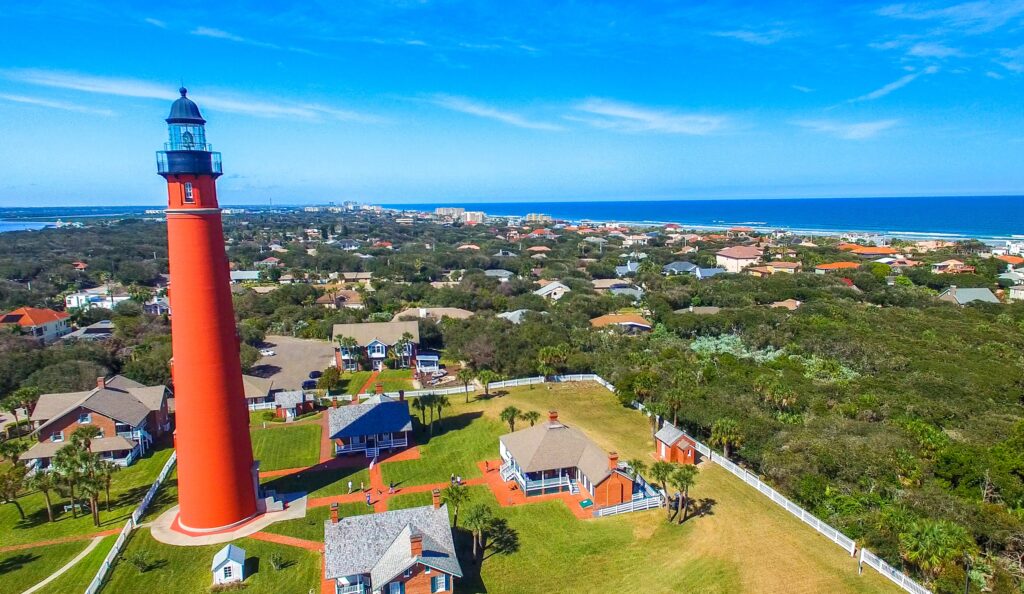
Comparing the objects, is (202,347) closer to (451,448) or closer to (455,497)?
(455,497)

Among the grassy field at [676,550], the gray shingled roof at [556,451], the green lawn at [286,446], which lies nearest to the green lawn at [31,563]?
the green lawn at [286,446]

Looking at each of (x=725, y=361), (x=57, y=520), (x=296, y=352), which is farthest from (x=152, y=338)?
(x=725, y=361)

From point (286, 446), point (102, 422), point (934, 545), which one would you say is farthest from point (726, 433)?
point (102, 422)

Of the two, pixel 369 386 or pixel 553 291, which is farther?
pixel 553 291

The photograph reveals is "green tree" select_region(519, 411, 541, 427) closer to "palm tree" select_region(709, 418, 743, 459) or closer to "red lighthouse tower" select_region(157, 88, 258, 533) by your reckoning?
"palm tree" select_region(709, 418, 743, 459)

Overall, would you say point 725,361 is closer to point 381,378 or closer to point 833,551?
point 833,551

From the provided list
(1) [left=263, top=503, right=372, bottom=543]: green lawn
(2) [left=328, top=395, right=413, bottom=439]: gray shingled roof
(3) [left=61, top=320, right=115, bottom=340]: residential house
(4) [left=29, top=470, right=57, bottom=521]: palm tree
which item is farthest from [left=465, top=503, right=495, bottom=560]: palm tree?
(3) [left=61, top=320, right=115, bottom=340]: residential house
